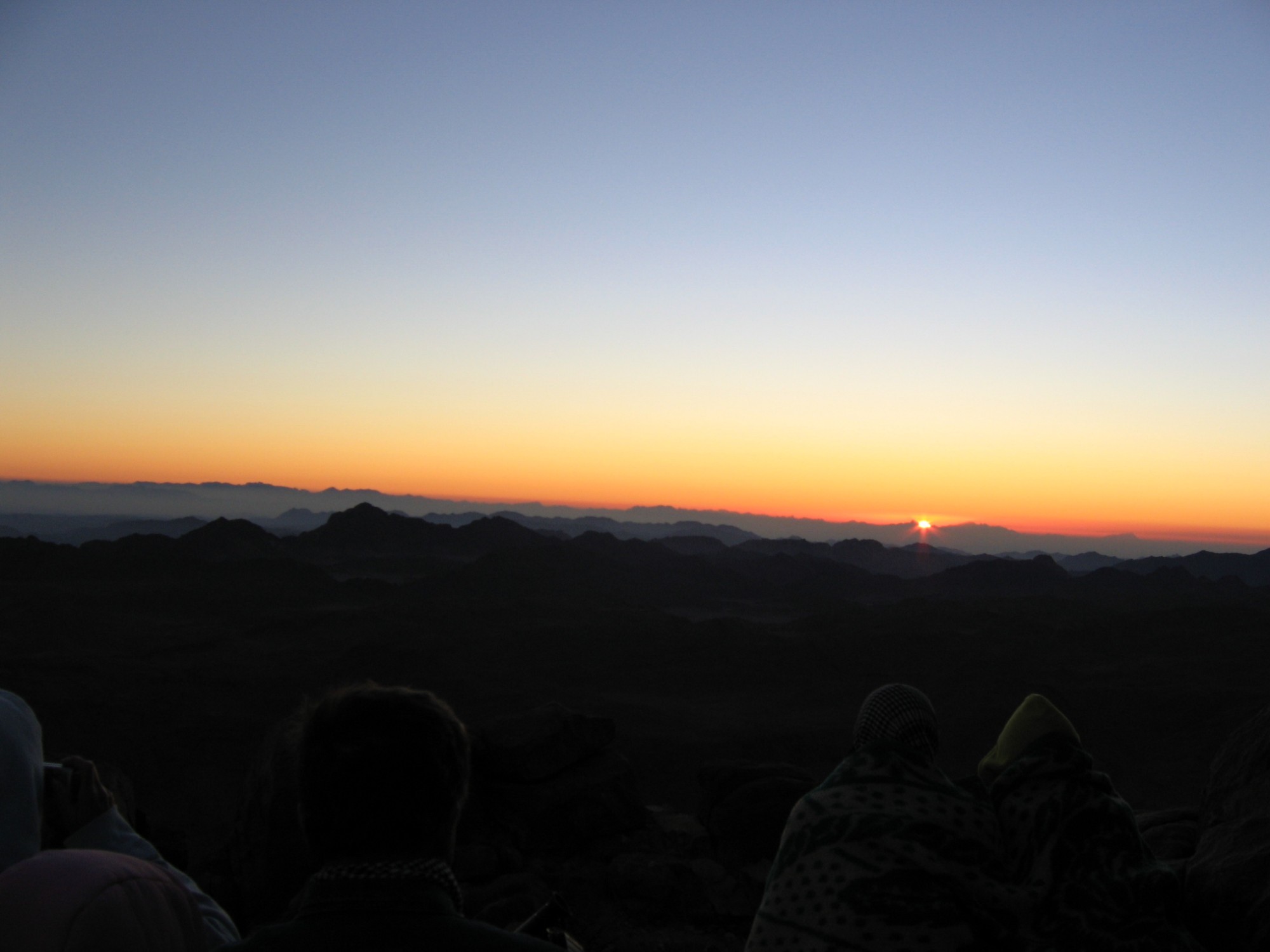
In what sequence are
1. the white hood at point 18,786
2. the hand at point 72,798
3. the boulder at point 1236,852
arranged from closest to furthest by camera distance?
the white hood at point 18,786 → the hand at point 72,798 → the boulder at point 1236,852

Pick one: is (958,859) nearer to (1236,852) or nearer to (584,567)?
(1236,852)

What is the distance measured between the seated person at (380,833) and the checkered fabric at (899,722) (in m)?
1.29

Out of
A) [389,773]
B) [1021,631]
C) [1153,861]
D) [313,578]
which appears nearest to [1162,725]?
[1021,631]

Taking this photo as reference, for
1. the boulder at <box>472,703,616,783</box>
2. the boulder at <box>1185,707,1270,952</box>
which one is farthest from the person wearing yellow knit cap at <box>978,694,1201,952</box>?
the boulder at <box>472,703,616,783</box>

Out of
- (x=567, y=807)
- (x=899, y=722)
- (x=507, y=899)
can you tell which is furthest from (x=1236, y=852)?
(x=567, y=807)

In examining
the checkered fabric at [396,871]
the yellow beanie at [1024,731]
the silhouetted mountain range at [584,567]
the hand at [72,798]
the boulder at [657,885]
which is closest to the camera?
the checkered fabric at [396,871]

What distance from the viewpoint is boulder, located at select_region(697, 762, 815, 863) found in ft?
30.2

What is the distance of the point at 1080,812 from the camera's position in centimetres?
243

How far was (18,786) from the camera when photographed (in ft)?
6.04

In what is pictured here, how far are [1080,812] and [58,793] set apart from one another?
2647 millimetres

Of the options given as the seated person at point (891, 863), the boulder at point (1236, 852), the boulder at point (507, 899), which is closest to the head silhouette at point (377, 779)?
the seated person at point (891, 863)

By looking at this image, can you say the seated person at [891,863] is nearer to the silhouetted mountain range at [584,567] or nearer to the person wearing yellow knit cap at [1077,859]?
the person wearing yellow knit cap at [1077,859]

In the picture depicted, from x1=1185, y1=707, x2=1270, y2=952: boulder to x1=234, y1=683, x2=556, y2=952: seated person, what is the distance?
104 inches

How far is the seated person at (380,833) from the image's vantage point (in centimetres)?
147
